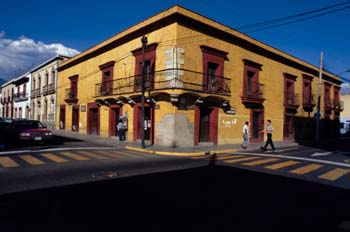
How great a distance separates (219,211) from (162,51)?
13.9 metres

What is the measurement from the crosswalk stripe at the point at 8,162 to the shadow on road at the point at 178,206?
3782mm

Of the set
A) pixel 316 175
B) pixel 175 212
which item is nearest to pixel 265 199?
pixel 175 212

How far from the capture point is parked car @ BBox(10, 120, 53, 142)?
15586 mm

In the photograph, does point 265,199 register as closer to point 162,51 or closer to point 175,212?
point 175,212

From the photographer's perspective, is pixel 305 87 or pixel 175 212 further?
pixel 305 87

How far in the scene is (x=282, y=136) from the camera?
2638 cm

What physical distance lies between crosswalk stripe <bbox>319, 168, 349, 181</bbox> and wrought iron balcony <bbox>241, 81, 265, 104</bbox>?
36.9ft

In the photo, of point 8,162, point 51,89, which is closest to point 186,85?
point 8,162

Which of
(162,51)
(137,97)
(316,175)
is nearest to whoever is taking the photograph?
(316,175)

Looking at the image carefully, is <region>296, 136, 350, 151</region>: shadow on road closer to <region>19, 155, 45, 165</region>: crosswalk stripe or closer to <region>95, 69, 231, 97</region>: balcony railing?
<region>95, 69, 231, 97</region>: balcony railing

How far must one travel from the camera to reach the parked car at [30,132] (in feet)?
51.1

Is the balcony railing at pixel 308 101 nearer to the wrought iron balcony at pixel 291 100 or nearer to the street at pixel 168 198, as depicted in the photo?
the wrought iron balcony at pixel 291 100

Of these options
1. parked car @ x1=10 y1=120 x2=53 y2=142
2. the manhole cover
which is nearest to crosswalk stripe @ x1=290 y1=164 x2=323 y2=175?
the manhole cover

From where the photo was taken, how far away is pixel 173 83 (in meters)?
16.5
